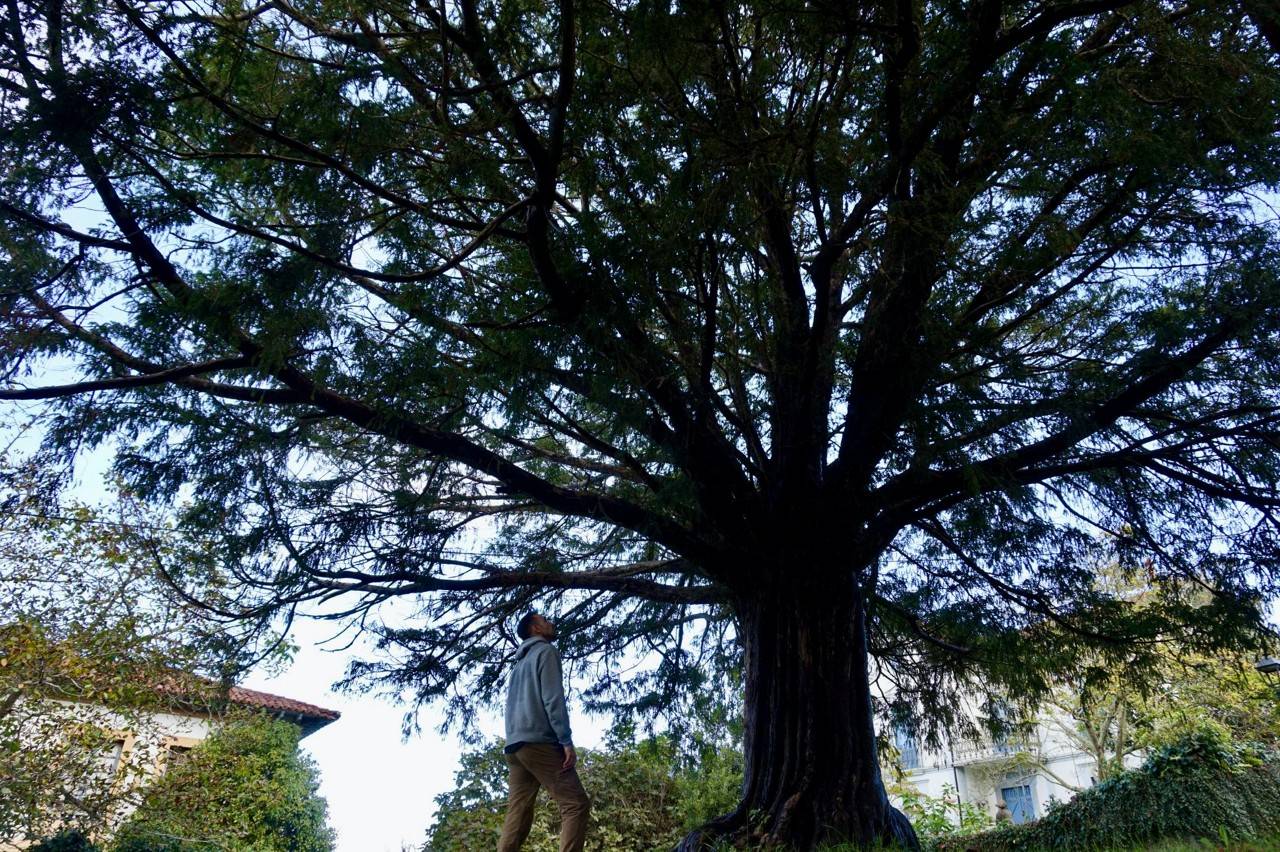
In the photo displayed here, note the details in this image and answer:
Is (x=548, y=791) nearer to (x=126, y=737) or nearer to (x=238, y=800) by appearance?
(x=126, y=737)

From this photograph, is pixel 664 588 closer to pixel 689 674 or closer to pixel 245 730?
pixel 689 674

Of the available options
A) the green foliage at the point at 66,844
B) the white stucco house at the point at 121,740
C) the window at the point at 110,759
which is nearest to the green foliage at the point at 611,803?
the white stucco house at the point at 121,740

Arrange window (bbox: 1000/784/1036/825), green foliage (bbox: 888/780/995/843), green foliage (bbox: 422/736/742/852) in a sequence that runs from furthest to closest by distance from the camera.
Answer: window (bbox: 1000/784/1036/825)
green foliage (bbox: 888/780/995/843)
green foliage (bbox: 422/736/742/852)

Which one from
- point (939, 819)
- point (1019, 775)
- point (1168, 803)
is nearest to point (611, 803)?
point (939, 819)

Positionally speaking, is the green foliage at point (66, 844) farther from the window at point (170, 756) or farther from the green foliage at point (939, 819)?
the green foliage at point (939, 819)

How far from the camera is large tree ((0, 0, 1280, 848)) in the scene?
3.75 m

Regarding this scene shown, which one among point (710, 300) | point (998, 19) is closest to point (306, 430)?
point (710, 300)

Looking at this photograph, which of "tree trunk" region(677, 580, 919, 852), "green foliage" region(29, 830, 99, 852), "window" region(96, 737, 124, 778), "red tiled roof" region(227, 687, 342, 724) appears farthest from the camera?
"red tiled roof" region(227, 687, 342, 724)

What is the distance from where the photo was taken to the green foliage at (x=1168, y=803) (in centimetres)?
653

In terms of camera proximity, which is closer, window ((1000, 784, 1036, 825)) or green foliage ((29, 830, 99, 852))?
green foliage ((29, 830, 99, 852))

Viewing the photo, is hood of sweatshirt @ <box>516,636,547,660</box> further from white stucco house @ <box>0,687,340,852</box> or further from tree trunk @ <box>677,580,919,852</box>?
white stucco house @ <box>0,687,340,852</box>

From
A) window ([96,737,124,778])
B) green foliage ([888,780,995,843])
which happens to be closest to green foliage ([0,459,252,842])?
window ([96,737,124,778])

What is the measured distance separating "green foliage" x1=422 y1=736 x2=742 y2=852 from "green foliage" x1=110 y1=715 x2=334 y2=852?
2.85 meters

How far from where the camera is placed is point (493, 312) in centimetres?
455
